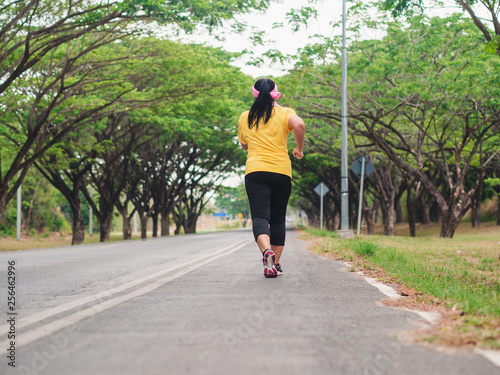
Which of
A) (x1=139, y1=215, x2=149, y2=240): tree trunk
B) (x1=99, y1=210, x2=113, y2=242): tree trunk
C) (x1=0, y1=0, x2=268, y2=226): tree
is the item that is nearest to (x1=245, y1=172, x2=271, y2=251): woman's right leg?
(x1=0, y1=0, x2=268, y2=226): tree

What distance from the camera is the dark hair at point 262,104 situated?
5992mm

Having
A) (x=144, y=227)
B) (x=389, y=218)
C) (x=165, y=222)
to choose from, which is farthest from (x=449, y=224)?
(x=165, y=222)

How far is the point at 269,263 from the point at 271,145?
128 centimetres

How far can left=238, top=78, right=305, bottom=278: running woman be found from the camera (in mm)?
5883

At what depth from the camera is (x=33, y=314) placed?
400 cm

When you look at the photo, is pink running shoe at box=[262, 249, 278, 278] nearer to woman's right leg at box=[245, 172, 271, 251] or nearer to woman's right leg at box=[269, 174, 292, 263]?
woman's right leg at box=[245, 172, 271, 251]

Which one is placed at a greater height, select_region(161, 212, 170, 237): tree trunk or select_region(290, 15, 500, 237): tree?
select_region(290, 15, 500, 237): tree

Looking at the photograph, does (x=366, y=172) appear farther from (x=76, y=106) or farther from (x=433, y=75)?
(x=76, y=106)

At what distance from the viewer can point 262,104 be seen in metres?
6.00

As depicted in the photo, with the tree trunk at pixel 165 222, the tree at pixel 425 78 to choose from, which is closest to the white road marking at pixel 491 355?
the tree at pixel 425 78

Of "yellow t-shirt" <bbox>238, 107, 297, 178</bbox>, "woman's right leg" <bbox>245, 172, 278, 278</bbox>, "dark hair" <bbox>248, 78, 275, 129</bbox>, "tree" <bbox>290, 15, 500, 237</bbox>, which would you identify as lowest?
"woman's right leg" <bbox>245, 172, 278, 278</bbox>

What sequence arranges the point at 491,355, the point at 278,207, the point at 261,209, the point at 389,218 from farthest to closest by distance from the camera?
the point at 389,218
the point at 278,207
the point at 261,209
the point at 491,355

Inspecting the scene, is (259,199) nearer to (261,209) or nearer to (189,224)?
(261,209)

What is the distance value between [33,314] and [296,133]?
323 cm
